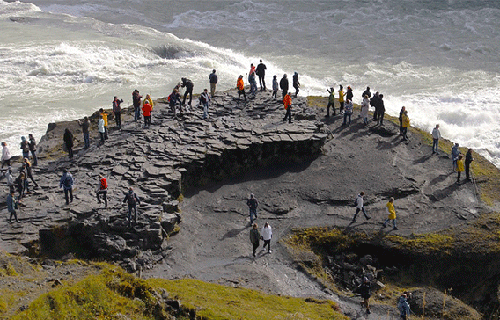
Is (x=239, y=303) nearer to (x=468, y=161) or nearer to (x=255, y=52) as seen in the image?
(x=468, y=161)

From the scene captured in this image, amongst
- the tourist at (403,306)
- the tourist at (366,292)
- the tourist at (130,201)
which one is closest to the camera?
the tourist at (403,306)

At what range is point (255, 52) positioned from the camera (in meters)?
64.5

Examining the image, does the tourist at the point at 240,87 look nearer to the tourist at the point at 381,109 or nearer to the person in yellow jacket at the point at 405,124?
the tourist at the point at 381,109

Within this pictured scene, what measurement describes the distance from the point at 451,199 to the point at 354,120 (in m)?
8.57

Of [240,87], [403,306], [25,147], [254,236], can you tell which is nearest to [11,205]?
[25,147]

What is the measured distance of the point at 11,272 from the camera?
63.3ft

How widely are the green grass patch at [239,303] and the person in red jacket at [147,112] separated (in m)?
11.3

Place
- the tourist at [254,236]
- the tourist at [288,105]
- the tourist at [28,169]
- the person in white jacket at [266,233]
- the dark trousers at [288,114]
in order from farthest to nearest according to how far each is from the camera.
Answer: the dark trousers at [288,114] → the tourist at [288,105] → the tourist at [28,169] → the person in white jacket at [266,233] → the tourist at [254,236]

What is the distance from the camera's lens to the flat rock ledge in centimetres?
2350

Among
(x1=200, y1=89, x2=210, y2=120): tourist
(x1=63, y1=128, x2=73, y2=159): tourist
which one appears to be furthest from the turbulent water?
(x1=200, y1=89, x2=210, y2=120): tourist

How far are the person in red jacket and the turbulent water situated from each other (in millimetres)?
13473

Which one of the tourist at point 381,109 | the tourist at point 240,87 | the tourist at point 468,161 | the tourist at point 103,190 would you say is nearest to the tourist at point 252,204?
the tourist at point 103,190

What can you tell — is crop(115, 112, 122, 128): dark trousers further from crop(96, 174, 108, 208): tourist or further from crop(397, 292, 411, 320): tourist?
crop(397, 292, 411, 320): tourist

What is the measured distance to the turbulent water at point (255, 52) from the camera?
161 feet
